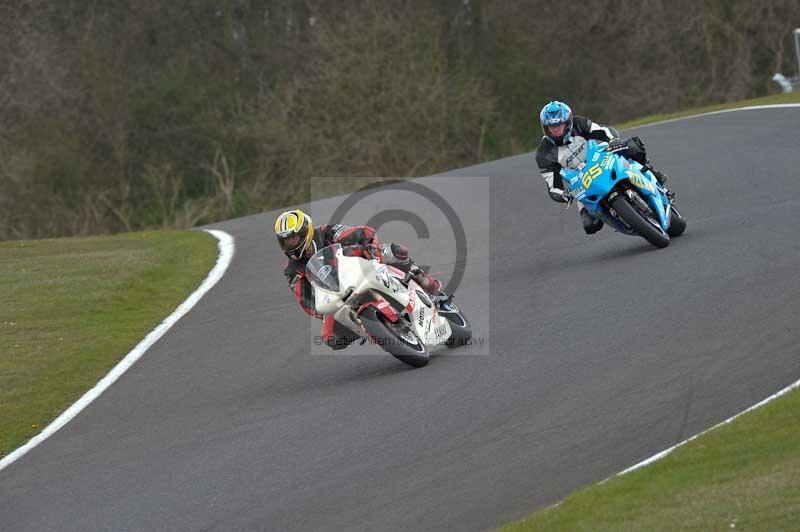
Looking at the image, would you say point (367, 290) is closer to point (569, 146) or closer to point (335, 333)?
point (335, 333)

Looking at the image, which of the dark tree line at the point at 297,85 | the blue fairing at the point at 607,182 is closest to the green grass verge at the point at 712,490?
the blue fairing at the point at 607,182

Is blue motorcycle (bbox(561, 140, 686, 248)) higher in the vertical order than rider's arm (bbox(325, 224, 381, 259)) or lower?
lower

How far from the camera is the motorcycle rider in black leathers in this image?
1362 centimetres

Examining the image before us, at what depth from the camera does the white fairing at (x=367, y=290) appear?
10.6m

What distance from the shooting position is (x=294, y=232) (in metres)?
11.0

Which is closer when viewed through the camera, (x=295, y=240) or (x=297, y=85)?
(x=295, y=240)

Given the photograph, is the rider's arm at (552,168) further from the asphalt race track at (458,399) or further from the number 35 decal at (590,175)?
the asphalt race track at (458,399)

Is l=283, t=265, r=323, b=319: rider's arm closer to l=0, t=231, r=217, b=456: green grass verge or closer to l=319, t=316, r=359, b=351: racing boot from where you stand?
l=319, t=316, r=359, b=351: racing boot

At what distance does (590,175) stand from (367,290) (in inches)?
149

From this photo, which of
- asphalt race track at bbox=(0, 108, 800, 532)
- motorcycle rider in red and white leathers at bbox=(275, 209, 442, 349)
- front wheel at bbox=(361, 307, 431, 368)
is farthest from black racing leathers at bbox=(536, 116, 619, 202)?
front wheel at bbox=(361, 307, 431, 368)

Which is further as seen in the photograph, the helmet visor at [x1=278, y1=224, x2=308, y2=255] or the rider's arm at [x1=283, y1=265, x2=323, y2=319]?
the rider's arm at [x1=283, y1=265, x2=323, y2=319]

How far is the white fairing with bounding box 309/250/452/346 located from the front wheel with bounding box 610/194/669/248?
300 centimetres

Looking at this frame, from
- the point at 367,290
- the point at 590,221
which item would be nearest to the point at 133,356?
the point at 367,290

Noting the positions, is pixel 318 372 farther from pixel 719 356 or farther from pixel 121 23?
pixel 121 23
